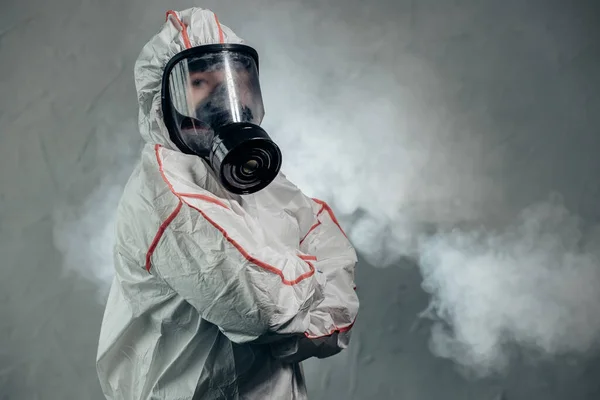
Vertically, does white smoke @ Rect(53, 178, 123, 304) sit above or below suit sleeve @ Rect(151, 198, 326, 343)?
above

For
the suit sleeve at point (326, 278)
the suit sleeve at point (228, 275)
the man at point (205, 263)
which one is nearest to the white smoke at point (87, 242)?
the man at point (205, 263)

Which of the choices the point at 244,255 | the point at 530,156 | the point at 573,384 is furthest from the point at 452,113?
the point at 244,255

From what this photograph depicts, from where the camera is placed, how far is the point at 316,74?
229cm

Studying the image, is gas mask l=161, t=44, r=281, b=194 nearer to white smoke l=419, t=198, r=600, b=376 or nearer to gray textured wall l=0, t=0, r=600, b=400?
gray textured wall l=0, t=0, r=600, b=400

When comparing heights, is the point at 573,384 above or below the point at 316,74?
below

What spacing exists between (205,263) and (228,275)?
1.8 inches

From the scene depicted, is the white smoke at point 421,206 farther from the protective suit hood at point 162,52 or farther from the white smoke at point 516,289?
the protective suit hood at point 162,52

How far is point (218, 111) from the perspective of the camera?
135 centimetres

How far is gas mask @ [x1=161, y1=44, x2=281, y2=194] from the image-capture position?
4.31 feet

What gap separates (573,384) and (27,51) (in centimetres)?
211

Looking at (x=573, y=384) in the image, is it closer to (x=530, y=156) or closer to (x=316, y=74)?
(x=530, y=156)

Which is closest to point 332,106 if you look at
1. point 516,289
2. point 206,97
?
point 516,289

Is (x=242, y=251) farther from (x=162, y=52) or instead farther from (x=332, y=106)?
(x=332, y=106)

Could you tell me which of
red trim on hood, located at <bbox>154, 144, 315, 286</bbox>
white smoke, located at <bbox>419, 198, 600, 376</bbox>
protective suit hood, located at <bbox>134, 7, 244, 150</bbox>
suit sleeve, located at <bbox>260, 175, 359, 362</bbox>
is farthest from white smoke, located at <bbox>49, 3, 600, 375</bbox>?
red trim on hood, located at <bbox>154, 144, 315, 286</bbox>
